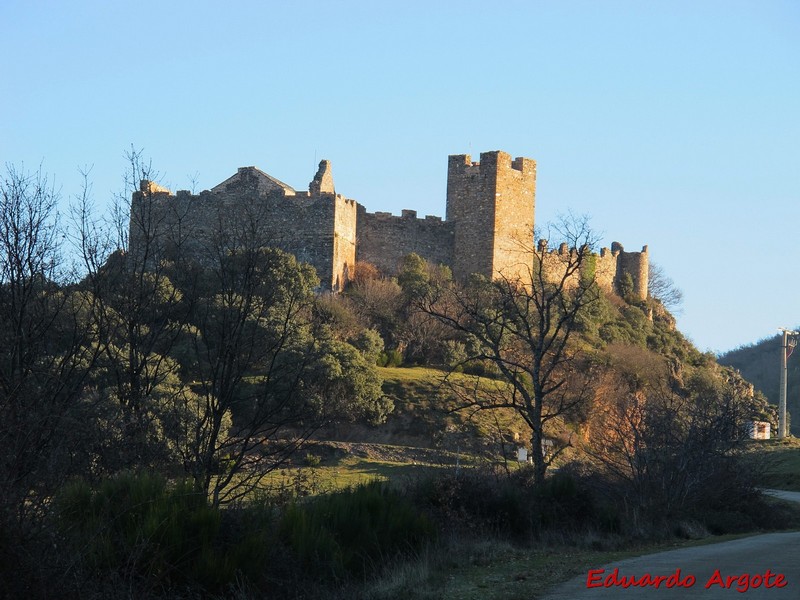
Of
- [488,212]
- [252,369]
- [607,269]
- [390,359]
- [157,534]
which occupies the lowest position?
[157,534]

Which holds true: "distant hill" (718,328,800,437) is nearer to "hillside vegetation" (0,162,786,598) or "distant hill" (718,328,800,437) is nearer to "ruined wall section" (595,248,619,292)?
"ruined wall section" (595,248,619,292)

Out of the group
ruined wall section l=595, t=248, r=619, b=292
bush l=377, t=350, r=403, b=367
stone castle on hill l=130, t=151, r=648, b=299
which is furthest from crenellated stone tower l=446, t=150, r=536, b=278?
ruined wall section l=595, t=248, r=619, b=292

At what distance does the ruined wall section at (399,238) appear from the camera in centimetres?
4219

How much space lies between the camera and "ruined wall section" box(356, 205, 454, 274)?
138ft

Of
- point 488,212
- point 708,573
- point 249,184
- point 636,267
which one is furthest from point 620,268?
point 708,573

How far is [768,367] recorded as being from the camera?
8269cm

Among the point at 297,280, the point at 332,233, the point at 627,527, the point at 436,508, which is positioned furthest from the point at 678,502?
the point at 332,233

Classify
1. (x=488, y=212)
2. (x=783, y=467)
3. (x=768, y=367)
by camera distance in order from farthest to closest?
(x=768, y=367) < (x=488, y=212) < (x=783, y=467)

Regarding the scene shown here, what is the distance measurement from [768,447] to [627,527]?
74.5 feet

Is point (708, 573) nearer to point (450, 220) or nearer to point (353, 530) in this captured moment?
point (353, 530)

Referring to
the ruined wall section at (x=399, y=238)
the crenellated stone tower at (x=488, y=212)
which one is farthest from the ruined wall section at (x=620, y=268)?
the ruined wall section at (x=399, y=238)

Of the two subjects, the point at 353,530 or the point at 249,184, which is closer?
the point at 353,530

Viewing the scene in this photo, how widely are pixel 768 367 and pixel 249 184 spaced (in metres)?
54.7

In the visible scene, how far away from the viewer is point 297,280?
33.3 meters
